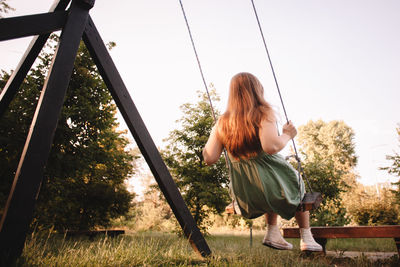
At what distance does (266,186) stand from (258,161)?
23 centimetres

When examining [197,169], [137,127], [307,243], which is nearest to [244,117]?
[137,127]

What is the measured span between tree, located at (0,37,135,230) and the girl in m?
3.68

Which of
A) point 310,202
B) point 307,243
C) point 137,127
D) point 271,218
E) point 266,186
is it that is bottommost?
point 307,243

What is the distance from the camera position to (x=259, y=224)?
49.9ft

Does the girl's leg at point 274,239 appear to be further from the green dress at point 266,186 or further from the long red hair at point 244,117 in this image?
the long red hair at point 244,117

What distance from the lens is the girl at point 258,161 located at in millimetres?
2066

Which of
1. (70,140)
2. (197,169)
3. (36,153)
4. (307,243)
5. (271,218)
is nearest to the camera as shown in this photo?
(36,153)

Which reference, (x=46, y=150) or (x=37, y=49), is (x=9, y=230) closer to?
(x=46, y=150)

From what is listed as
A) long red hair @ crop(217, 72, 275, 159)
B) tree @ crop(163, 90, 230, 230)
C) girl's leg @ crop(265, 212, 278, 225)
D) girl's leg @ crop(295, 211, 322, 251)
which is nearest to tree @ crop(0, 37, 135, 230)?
tree @ crop(163, 90, 230, 230)

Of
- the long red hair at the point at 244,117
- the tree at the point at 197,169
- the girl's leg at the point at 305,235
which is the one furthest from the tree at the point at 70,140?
the girl's leg at the point at 305,235

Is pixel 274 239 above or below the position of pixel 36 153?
below

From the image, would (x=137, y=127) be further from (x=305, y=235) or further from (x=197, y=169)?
(x=197, y=169)

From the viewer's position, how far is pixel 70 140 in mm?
5008

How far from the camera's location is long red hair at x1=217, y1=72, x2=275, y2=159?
212cm
